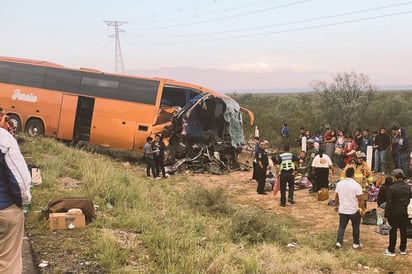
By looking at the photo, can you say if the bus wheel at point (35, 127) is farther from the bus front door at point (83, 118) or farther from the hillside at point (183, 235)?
→ the hillside at point (183, 235)

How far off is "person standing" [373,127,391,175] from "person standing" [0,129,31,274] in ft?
42.4

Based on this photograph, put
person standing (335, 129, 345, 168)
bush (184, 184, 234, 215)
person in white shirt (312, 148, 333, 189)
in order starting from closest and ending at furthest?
bush (184, 184, 234, 215)
person in white shirt (312, 148, 333, 189)
person standing (335, 129, 345, 168)

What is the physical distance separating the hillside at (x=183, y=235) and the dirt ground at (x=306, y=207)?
3 centimetres

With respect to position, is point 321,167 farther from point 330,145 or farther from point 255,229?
point 255,229

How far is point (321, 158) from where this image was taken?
468 inches

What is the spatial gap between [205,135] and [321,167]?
6038mm

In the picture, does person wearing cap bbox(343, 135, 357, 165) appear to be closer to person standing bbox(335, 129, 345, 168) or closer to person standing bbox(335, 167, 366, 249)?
person standing bbox(335, 129, 345, 168)

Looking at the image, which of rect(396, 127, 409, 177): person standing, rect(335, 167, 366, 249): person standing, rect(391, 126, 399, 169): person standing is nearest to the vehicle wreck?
rect(391, 126, 399, 169): person standing

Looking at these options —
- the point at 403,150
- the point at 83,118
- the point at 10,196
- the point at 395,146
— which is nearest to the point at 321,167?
the point at 403,150

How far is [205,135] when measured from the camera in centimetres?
1678

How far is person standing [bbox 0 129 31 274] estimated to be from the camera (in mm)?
3277

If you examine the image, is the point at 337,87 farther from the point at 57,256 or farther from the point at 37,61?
the point at 57,256

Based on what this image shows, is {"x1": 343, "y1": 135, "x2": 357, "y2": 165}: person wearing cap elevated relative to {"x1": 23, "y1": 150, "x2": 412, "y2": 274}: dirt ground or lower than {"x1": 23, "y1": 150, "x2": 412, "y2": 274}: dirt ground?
elevated

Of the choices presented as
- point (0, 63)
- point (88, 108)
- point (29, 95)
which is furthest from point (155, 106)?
point (0, 63)
